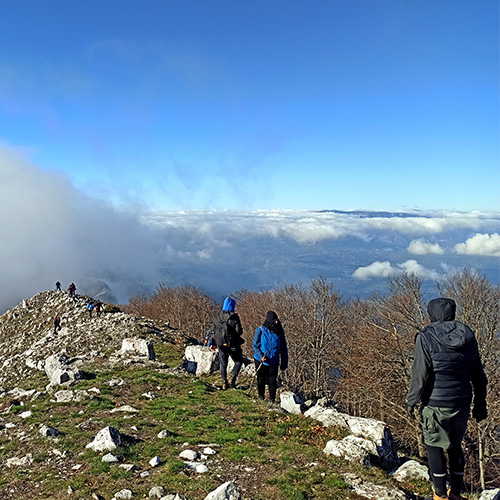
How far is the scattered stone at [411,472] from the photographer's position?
7.87 metres

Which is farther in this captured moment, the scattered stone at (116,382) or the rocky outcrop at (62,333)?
the rocky outcrop at (62,333)

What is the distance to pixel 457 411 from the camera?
5949 millimetres

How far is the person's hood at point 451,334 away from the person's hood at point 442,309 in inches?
4.0

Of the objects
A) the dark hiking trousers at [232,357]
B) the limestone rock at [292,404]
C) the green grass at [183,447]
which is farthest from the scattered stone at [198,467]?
the dark hiking trousers at [232,357]

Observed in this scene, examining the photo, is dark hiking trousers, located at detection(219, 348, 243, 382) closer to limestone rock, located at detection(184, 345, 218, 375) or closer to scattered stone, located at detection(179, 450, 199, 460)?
limestone rock, located at detection(184, 345, 218, 375)

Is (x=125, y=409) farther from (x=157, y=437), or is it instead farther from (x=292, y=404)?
(x=292, y=404)

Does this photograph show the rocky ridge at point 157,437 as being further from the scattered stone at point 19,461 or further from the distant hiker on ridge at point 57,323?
the distant hiker on ridge at point 57,323

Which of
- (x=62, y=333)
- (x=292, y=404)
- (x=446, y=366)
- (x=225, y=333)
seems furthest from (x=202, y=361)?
(x=62, y=333)

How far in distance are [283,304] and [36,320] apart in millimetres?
37332

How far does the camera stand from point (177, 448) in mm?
8703

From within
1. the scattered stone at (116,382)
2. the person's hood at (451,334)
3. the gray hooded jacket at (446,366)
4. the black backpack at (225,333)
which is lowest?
the scattered stone at (116,382)

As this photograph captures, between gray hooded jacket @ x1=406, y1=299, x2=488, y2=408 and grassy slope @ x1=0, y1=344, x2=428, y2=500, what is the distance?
2.50 m

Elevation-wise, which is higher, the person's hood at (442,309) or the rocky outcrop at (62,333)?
the person's hood at (442,309)

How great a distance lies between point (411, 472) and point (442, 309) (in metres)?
4.32
